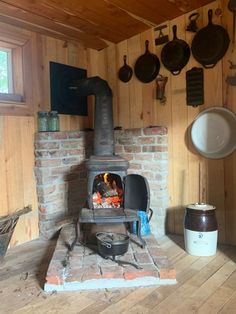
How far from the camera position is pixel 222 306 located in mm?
1650

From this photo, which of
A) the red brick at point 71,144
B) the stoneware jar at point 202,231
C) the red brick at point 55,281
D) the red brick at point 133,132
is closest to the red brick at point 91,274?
the red brick at point 55,281

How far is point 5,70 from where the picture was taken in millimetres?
2631

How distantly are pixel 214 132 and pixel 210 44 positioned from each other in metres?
0.71

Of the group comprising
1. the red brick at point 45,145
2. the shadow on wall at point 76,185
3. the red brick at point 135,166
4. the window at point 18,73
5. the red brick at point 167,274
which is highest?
the window at point 18,73

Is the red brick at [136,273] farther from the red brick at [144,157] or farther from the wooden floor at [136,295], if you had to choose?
the red brick at [144,157]

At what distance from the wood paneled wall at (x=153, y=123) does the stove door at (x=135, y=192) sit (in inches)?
18.2

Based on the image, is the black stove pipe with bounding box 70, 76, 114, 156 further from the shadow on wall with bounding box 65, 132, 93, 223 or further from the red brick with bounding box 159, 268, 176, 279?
the red brick with bounding box 159, 268, 176, 279

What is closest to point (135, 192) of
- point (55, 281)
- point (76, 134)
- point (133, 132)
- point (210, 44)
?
point (133, 132)

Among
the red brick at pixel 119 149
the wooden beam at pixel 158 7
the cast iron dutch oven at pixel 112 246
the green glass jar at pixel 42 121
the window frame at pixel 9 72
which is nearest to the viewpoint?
the cast iron dutch oven at pixel 112 246

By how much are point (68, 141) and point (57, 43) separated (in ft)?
3.07

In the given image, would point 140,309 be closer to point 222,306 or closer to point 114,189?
point 222,306

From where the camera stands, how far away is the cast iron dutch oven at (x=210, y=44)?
243 centimetres

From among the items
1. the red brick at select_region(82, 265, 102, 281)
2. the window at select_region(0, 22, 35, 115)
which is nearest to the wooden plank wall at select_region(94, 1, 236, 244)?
the window at select_region(0, 22, 35, 115)

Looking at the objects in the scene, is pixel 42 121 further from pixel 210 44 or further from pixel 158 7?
pixel 210 44
